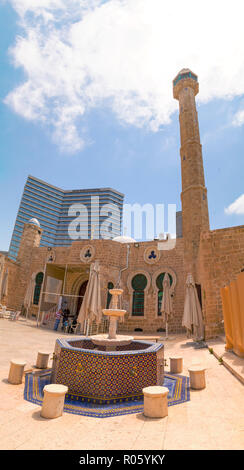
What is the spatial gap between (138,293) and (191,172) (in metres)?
9.54

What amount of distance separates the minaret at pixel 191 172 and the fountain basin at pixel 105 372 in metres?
11.0

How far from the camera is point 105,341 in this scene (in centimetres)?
526

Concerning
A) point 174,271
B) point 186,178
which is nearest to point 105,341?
point 174,271

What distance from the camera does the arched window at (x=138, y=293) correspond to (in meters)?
16.6

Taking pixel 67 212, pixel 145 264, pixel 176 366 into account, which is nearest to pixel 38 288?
pixel 145 264

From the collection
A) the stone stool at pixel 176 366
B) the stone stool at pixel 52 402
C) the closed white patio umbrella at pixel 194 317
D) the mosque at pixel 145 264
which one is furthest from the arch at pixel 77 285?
Answer: the stone stool at pixel 52 402

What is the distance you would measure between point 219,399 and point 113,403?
1748mm

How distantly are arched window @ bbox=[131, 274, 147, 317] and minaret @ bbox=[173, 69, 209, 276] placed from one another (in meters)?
3.60

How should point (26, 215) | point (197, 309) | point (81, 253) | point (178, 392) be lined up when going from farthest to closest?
point (26, 215), point (81, 253), point (197, 309), point (178, 392)

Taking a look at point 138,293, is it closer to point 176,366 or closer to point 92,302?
point 92,302

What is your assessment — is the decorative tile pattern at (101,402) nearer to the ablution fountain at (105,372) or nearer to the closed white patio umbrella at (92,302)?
the ablution fountain at (105,372)

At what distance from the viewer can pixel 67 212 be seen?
92812 millimetres

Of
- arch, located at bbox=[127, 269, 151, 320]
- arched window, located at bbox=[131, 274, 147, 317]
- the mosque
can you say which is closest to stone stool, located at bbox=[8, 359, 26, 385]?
the mosque
